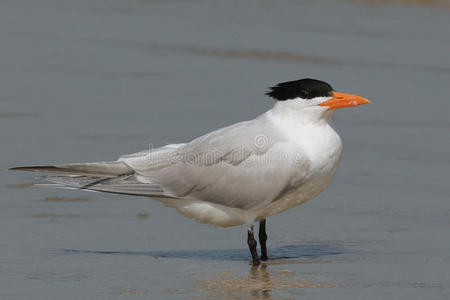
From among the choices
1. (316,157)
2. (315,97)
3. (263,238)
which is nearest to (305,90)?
(315,97)

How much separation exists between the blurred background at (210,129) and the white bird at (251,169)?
25 cm

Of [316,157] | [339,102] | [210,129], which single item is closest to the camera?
[316,157]

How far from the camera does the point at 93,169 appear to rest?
5.65 m

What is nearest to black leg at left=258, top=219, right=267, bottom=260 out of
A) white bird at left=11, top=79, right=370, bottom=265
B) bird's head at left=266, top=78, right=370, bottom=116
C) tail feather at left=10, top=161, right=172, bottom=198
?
white bird at left=11, top=79, right=370, bottom=265

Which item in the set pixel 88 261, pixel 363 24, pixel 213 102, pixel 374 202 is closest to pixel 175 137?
pixel 213 102

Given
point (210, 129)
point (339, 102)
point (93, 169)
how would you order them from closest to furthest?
point (339, 102) → point (93, 169) → point (210, 129)

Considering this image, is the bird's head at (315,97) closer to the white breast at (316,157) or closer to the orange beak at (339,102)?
the orange beak at (339,102)

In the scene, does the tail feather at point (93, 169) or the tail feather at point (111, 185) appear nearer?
the tail feather at point (93, 169)

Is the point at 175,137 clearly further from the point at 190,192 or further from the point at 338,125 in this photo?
the point at 190,192

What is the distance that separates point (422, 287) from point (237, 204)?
1.23 metres

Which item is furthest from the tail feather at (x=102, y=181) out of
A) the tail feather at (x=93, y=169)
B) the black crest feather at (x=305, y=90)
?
the black crest feather at (x=305, y=90)

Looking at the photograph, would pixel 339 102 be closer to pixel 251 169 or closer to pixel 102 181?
pixel 251 169

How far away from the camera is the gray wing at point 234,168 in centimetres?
543

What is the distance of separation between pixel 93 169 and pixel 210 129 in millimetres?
2255
